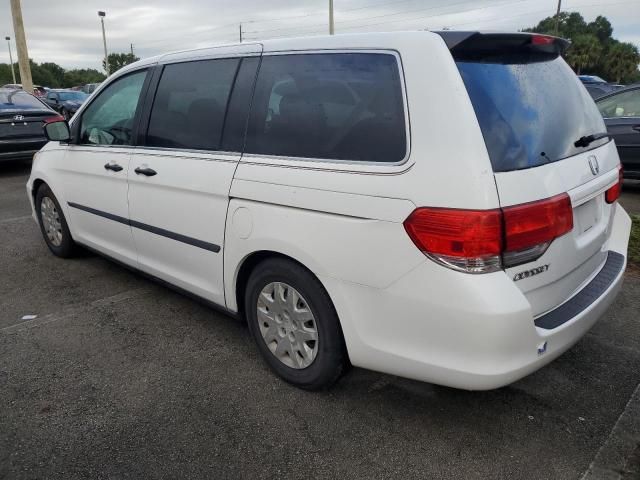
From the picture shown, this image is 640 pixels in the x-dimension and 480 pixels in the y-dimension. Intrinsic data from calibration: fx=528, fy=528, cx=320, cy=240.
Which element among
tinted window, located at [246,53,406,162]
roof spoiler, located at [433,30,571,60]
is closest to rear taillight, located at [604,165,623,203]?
roof spoiler, located at [433,30,571,60]

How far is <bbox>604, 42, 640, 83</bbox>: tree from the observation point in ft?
183

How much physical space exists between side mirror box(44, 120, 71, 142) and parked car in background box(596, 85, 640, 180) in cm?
650

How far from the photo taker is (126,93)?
3863mm

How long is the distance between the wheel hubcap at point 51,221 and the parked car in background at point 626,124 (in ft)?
22.0

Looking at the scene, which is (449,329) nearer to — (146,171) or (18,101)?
(146,171)

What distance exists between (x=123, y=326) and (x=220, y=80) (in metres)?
1.78

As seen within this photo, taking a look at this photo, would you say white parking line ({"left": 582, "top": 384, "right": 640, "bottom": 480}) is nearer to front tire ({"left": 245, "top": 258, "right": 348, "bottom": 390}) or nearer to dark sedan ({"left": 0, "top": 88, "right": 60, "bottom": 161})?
front tire ({"left": 245, "top": 258, "right": 348, "bottom": 390})

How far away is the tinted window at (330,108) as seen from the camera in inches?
90.1

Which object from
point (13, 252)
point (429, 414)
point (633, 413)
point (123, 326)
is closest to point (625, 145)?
point (633, 413)

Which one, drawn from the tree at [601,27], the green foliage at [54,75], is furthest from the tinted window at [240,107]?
the tree at [601,27]

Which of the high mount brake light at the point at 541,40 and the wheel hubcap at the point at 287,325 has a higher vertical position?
the high mount brake light at the point at 541,40

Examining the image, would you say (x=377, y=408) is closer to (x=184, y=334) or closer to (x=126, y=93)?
(x=184, y=334)

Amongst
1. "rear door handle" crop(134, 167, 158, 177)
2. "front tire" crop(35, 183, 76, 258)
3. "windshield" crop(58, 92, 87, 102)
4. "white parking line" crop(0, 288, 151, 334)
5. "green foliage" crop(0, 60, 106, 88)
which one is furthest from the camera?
"green foliage" crop(0, 60, 106, 88)

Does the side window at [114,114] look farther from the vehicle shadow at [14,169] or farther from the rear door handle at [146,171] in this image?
the vehicle shadow at [14,169]
